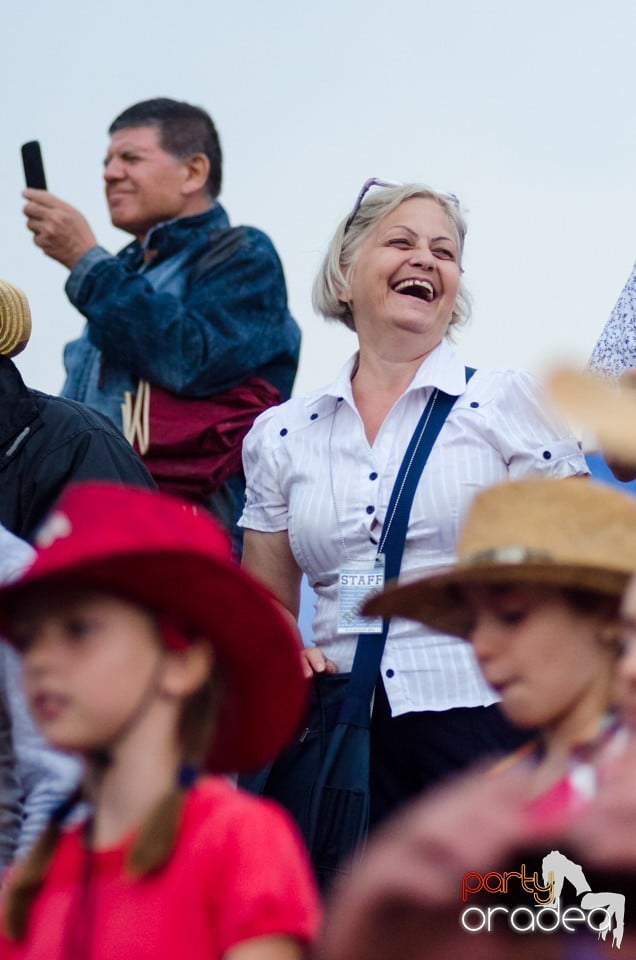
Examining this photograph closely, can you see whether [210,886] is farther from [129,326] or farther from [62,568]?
[129,326]

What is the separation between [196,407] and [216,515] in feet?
0.93

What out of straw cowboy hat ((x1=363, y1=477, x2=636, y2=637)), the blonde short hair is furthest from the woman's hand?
straw cowboy hat ((x1=363, y1=477, x2=636, y2=637))

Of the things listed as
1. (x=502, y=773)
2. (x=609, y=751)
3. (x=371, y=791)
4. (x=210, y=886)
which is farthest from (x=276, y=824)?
(x=371, y=791)

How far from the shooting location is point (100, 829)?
2.19 meters

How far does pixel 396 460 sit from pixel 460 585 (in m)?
1.50

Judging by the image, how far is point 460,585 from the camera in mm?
2318

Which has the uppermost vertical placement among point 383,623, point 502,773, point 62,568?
point 62,568

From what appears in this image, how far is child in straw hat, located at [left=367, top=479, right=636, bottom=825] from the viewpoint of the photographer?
83.4 inches

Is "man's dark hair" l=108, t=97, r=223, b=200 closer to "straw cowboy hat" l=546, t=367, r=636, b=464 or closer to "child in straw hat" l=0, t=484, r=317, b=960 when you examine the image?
"child in straw hat" l=0, t=484, r=317, b=960

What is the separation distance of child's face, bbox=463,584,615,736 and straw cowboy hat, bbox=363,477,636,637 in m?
0.03

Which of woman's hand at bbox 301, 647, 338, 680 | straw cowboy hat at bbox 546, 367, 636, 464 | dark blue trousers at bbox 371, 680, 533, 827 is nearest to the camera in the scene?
straw cowboy hat at bbox 546, 367, 636, 464

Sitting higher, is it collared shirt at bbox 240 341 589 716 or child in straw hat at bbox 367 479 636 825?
child in straw hat at bbox 367 479 636 825

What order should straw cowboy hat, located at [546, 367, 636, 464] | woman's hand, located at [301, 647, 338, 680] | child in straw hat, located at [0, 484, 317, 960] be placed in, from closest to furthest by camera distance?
straw cowboy hat, located at [546, 367, 636, 464]
child in straw hat, located at [0, 484, 317, 960]
woman's hand, located at [301, 647, 338, 680]

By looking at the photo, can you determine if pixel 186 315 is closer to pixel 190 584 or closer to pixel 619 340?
pixel 619 340
